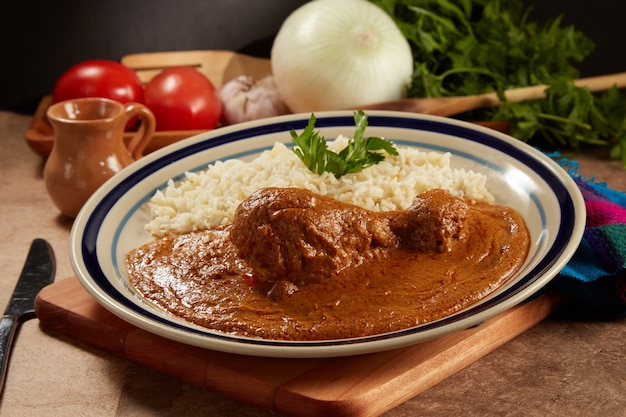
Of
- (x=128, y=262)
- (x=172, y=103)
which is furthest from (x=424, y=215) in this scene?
(x=172, y=103)

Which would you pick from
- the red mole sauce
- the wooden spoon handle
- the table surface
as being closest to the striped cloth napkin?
the table surface

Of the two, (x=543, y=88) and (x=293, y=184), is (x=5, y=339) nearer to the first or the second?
(x=293, y=184)

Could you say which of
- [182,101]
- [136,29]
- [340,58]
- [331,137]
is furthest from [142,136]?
[136,29]

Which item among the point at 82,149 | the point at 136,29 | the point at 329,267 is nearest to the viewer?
the point at 329,267

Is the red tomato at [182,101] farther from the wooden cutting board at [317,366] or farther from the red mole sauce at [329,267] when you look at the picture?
the wooden cutting board at [317,366]

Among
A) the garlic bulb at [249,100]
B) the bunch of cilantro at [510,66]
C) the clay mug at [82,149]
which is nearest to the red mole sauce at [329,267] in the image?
the clay mug at [82,149]
